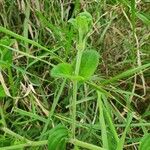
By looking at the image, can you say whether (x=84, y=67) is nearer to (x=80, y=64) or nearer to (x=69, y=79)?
(x=80, y=64)

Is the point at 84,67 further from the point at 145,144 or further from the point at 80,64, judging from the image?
the point at 145,144

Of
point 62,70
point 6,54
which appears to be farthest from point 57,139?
point 6,54

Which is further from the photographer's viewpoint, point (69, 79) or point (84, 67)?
point (69, 79)

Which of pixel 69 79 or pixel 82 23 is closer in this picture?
pixel 82 23

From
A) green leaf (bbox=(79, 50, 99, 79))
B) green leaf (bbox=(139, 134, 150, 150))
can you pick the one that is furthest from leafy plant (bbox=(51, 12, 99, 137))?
green leaf (bbox=(139, 134, 150, 150))

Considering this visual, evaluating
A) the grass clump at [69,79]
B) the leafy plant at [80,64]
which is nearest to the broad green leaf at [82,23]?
the leafy plant at [80,64]

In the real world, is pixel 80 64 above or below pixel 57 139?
above

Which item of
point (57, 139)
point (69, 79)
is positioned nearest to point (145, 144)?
point (57, 139)
